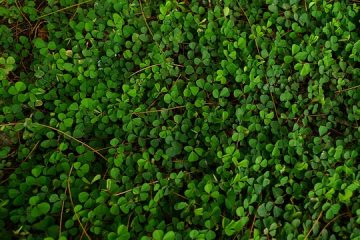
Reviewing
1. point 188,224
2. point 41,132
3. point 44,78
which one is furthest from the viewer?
point 44,78

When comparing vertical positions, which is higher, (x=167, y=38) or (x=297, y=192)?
(x=167, y=38)

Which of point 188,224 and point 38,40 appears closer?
point 188,224

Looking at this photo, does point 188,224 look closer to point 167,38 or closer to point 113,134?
point 113,134

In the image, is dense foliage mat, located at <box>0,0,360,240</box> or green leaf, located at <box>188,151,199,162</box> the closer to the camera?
dense foliage mat, located at <box>0,0,360,240</box>

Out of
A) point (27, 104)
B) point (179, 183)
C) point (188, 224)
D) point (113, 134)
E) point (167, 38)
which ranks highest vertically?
point (167, 38)

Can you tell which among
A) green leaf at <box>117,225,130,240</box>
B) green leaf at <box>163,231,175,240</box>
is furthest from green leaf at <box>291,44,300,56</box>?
green leaf at <box>117,225,130,240</box>

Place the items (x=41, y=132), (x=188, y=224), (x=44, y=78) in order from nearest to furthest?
(x=188, y=224) → (x=41, y=132) → (x=44, y=78)

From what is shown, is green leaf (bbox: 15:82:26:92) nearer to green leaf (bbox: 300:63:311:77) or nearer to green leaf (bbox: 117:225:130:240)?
green leaf (bbox: 117:225:130:240)

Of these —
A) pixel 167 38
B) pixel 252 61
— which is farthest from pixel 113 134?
pixel 252 61

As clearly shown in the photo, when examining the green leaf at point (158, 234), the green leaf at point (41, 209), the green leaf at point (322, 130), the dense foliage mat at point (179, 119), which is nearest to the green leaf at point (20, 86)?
the dense foliage mat at point (179, 119)
